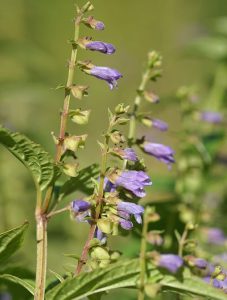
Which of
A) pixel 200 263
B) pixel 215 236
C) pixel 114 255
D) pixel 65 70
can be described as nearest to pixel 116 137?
pixel 114 255

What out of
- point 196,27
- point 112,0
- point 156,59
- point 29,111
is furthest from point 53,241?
point 112,0

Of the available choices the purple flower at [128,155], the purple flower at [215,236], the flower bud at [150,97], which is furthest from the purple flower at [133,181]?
the purple flower at [215,236]

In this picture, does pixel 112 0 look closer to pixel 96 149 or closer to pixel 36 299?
pixel 96 149

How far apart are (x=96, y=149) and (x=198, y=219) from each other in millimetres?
2744

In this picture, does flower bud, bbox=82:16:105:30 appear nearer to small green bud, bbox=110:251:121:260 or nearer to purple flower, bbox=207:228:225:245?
small green bud, bbox=110:251:121:260

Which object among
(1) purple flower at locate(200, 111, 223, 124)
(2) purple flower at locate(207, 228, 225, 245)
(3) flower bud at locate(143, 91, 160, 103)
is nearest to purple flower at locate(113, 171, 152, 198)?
(3) flower bud at locate(143, 91, 160, 103)

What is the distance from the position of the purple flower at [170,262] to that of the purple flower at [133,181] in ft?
0.60

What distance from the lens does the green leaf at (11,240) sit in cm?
164

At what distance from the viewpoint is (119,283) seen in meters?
1.58

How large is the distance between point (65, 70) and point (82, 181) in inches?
210

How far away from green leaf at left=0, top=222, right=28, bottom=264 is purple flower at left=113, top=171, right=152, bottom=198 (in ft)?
0.74

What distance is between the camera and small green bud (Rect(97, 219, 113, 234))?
5.19ft

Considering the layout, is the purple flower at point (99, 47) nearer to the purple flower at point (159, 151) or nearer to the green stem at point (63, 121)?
the green stem at point (63, 121)

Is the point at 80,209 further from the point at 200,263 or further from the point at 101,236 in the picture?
the point at 200,263
